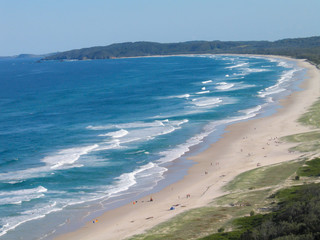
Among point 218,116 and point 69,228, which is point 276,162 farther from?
point 218,116

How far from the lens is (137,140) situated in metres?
51.7

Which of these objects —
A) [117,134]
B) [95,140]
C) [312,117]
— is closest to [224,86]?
[312,117]

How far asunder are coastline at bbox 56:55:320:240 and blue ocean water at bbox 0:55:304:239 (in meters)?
2.16

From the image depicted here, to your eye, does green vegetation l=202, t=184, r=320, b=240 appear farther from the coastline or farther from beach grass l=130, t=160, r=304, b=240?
the coastline

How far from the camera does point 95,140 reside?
5225cm

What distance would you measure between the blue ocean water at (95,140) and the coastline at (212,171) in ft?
7.08

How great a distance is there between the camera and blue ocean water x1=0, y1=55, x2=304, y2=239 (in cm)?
3356

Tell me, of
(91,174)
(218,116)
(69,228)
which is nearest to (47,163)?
(91,174)

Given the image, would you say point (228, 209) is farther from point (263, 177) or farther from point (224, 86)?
point (224, 86)

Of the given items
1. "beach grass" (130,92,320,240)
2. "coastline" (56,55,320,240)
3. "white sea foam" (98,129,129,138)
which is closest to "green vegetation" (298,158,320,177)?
"beach grass" (130,92,320,240)

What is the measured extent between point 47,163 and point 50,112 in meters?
31.3

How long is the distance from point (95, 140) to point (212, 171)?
57.3 ft

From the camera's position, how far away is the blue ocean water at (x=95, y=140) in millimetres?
33562

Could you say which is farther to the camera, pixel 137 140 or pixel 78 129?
pixel 78 129
